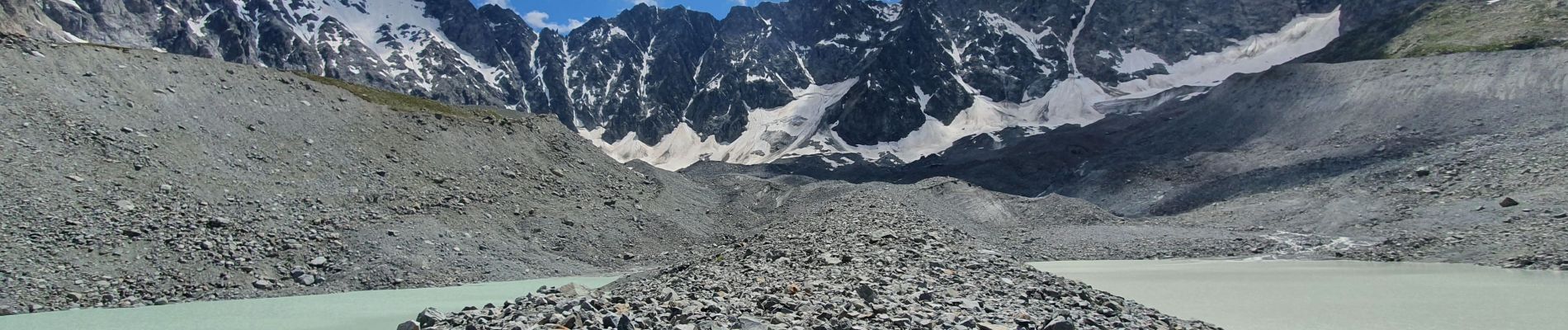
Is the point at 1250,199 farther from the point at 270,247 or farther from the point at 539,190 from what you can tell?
the point at 270,247

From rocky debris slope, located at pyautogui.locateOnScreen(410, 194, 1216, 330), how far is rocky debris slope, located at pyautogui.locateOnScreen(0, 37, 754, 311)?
14278 millimetres

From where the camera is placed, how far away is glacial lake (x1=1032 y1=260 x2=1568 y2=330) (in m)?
20.9

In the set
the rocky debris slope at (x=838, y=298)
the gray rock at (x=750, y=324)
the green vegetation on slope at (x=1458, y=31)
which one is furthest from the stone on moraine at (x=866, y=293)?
the green vegetation on slope at (x=1458, y=31)

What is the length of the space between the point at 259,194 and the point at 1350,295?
Answer: 4305cm

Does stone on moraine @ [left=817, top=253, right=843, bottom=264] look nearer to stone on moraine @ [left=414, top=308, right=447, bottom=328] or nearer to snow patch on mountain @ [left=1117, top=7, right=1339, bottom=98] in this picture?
stone on moraine @ [left=414, top=308, right=447, bottom=328]

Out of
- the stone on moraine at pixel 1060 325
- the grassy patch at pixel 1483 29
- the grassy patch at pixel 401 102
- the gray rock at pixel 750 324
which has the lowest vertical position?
the stone on moraine at pixel 1060 325

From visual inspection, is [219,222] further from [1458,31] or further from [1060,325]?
[1458,31]

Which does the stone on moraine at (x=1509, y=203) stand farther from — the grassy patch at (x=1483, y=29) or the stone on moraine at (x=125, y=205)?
the stone on moraine at (x=125, y=205)

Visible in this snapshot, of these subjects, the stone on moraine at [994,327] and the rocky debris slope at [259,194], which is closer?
the stone on moraine at [994,327]

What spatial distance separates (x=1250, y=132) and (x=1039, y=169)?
95.8 ft

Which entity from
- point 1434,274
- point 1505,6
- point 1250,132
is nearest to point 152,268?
point 1434,274

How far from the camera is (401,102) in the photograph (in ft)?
208

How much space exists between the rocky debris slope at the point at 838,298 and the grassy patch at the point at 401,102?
37.2 metres

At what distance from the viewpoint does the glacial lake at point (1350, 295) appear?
20875mm
